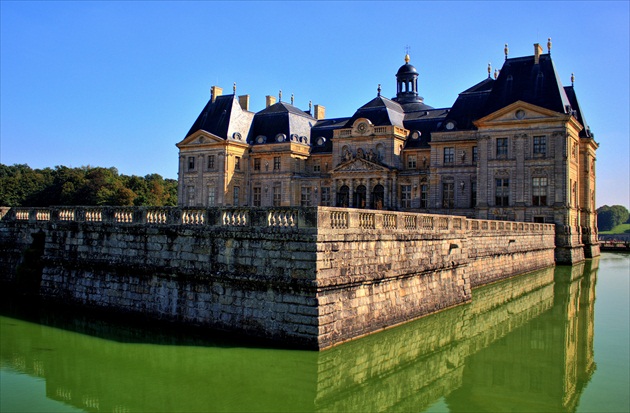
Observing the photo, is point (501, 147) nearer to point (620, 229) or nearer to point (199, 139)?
point (199, 139)

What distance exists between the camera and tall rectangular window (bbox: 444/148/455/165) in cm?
4719

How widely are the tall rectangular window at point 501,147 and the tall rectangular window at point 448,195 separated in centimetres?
485

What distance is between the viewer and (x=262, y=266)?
1438 cm

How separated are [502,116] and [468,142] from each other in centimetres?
402

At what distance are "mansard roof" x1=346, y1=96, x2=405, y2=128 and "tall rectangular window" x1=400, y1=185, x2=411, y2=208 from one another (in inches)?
213

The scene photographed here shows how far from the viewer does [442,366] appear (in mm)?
14031

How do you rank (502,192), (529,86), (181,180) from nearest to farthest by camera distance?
1. (502,192)
2. (529,86)
3. (181,180)

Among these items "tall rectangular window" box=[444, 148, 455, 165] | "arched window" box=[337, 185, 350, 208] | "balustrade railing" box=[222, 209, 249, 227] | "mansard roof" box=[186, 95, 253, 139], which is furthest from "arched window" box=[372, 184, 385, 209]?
"balustrade railing" box=[222, 209, 249, 227]

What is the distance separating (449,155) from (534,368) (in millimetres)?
34702

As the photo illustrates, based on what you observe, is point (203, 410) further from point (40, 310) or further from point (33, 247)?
point (33, 247)

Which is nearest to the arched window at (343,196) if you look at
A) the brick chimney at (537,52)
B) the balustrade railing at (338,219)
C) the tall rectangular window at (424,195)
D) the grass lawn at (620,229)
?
the tall rectangular window at (424,195)

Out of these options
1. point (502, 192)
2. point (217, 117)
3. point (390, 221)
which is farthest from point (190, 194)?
point (390, 221)

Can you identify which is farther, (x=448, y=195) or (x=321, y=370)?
(x=448, y=195)

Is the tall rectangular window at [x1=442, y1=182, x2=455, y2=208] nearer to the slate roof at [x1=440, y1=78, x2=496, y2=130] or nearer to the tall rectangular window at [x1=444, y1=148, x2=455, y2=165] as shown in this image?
the tall rectangular window at [x1=444, y1=148, x2=455, y2=165]
